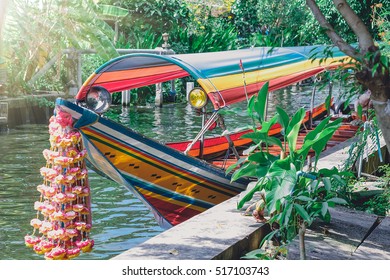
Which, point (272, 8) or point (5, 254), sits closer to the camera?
point (272, 8)

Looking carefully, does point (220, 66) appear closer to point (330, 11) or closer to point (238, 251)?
point (238, 251)

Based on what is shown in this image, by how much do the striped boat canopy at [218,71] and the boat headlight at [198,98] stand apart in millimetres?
200

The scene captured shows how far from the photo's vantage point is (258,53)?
9180 mm

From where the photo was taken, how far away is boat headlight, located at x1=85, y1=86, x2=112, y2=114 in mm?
7020

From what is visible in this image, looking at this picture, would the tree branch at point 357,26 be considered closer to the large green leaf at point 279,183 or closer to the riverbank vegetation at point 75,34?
the large green leaf at point 279,183

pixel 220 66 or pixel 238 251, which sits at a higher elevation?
pixel 220 66

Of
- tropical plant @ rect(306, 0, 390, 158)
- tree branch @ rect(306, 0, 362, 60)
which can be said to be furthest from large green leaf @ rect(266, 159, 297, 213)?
tree branch @ rect(306, 0, 362, 60)

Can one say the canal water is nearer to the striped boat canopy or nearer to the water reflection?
the water reflection

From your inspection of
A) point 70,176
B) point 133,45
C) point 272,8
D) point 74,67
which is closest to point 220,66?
point 272,8

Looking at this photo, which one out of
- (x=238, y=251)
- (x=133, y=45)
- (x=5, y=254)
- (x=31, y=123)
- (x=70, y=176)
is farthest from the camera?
(x=133, y=45)

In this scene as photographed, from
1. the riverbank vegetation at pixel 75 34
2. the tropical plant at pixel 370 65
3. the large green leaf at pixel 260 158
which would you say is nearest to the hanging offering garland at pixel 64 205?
the large green leaf at pixel 260 158

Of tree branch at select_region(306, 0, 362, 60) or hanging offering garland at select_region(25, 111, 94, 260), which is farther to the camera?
hanging offering garland at select_region(25, 111, 94, 260)

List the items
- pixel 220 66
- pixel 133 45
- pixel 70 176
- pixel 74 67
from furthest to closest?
pixel 133 45 → pixel 74 67 → pixel 220 66 → pixel 70 176

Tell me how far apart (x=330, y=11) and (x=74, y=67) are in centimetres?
692
